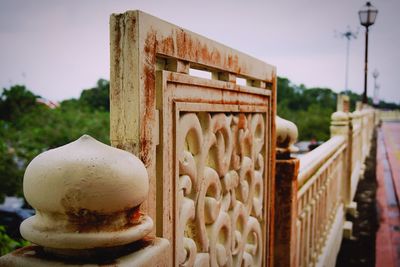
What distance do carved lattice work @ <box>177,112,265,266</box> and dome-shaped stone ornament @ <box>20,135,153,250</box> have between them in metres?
0.43

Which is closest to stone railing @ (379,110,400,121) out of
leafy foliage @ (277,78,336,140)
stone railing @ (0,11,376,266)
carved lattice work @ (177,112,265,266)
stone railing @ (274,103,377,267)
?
leafy foliage @ (277,78,336,140)

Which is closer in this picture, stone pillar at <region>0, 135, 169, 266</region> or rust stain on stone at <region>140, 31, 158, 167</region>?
stone pillar at <region>0, 135, 169, 266</region>

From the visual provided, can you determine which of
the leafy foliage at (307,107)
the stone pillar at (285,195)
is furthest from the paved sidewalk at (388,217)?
the leafy foliage at (307,107)

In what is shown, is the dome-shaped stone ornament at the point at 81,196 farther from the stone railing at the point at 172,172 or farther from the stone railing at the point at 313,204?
the stone railing at the point at 313,204

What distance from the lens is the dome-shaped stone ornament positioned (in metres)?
0.80

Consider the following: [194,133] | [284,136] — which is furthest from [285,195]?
[194,133]

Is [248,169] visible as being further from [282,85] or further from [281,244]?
[282,85]

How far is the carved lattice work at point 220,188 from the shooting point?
1.36 m

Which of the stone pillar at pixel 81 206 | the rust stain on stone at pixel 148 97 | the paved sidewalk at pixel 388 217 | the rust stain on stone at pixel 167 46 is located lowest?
the paved sidewalk at pixel 388 217

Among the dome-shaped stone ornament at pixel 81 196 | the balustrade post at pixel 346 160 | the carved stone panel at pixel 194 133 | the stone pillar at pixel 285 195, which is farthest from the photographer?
the balustrade post at pixel 346 160

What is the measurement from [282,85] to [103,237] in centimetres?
5215

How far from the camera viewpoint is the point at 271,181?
90.4 inches

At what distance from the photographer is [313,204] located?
3.32 meters

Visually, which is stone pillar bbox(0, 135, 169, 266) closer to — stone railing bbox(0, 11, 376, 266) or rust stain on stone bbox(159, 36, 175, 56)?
stone railing bbox(0, 11, 376, 266)
